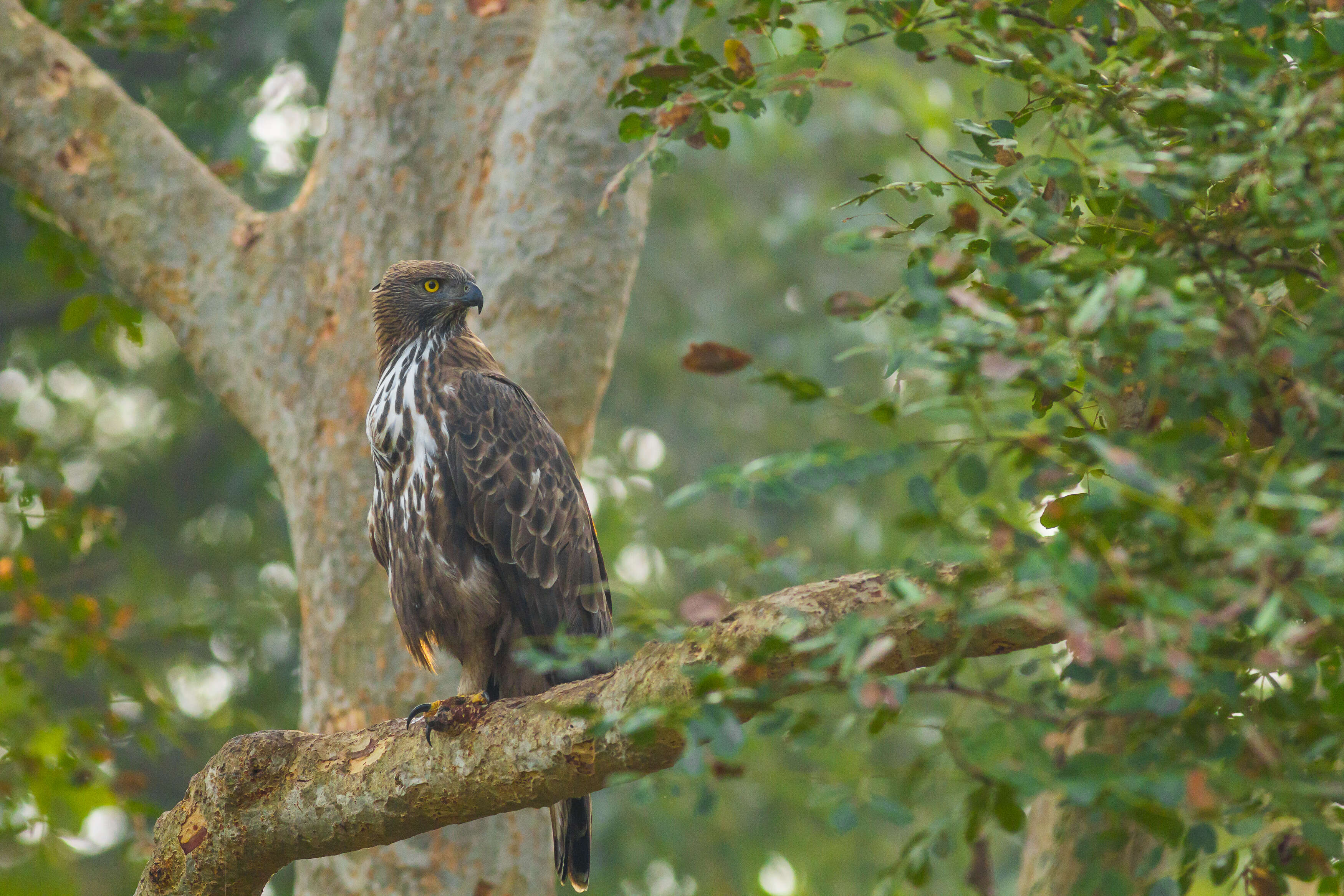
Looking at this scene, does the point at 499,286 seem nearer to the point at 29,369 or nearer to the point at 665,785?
the point at 665,785

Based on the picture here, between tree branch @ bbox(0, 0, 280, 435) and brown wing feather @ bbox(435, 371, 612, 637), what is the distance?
1.73 meters

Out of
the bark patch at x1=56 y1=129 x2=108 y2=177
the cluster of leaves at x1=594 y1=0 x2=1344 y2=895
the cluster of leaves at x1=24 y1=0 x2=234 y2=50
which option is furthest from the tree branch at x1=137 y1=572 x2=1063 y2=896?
the cluster of leaves at x1=24 y1=0 x2=234 y2=50

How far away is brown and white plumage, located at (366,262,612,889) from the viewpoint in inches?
155

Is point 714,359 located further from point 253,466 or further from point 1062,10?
point 253,466

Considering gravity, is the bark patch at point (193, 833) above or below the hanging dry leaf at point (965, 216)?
below

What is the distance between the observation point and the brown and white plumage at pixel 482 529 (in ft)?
12.9

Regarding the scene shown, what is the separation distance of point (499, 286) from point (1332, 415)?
3.82m

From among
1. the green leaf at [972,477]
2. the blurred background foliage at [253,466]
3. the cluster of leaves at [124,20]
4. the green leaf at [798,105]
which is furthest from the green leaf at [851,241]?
the cluster of leaves at [124,20]

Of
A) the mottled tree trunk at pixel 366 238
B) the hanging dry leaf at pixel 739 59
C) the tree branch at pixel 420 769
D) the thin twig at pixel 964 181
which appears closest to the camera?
the thin twig at pixel 964 181

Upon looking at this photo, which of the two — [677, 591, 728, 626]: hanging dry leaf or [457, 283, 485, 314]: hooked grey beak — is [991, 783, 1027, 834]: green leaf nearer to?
[677, 591, 728, 626]: hanging dry leaf

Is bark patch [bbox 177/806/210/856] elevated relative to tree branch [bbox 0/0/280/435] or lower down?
lower down

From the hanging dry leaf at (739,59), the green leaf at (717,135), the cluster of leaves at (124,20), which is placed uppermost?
the cluster of leaves at (124,20)

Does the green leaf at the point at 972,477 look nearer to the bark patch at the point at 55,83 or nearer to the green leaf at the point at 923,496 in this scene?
the green leaf at the point at 923,496

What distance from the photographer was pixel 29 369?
10.0 metres
